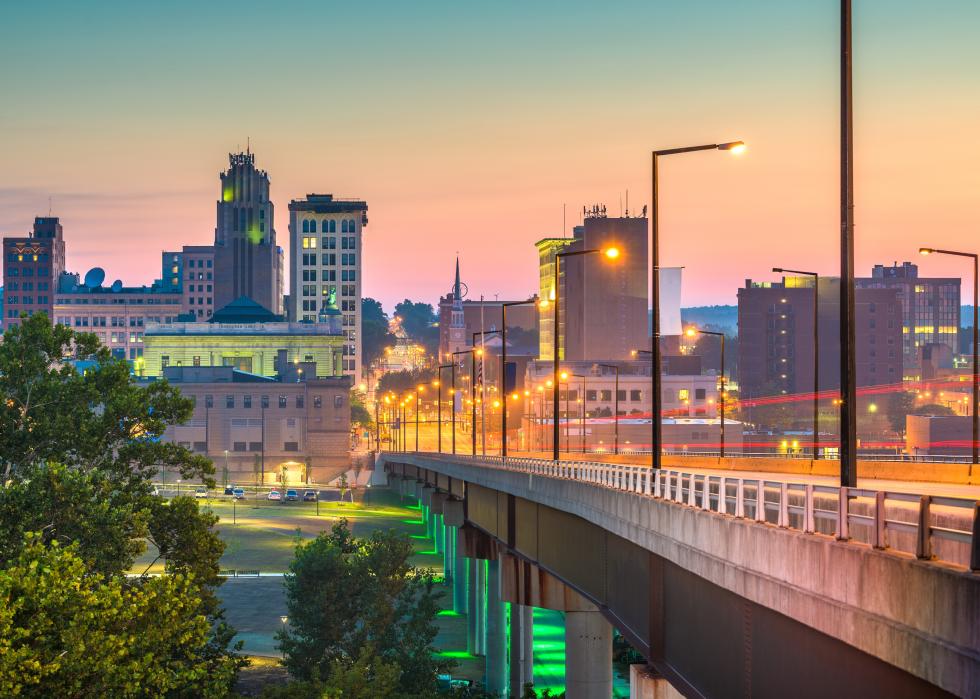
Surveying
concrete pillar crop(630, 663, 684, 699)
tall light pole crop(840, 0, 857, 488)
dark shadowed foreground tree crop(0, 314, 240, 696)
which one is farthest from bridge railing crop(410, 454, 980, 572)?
dark shadowed foreground tree crop(0, 314, 240, 696)

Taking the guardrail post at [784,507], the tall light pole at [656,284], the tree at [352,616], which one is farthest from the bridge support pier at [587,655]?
the guardrail post at [784,507]

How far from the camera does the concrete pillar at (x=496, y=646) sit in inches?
2926

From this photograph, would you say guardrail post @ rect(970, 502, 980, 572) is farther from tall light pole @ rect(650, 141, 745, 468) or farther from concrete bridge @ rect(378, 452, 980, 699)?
tall light pole @ rect(650, 141, 745, 468)

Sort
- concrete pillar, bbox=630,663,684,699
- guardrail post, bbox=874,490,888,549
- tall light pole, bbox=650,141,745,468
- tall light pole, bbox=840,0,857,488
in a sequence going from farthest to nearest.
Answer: tall light pole, bbox=650,141,745,468 → concrete pillar, bbox=630,663,684,699 → tall light pole, bbox=840,0,857,488 → guardrail post, bbox=874,490,888,549

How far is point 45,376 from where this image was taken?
5003cm

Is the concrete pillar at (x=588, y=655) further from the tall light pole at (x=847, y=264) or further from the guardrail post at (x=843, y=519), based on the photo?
the guardrail post at (x=843, y=519)

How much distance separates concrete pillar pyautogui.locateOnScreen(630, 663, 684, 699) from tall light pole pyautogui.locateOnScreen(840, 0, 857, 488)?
25.5 ft

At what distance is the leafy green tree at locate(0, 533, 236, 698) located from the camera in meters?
29.3

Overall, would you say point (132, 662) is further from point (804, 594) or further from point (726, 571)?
point (804, 594)

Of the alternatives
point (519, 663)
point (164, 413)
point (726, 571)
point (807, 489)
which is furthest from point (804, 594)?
point (519, 663)

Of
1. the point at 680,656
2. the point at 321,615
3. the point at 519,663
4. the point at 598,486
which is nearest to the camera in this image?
the point at 680,656

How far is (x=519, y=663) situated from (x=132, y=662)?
45.5 meters

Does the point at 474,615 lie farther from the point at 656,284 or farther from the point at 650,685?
the point at 650,685

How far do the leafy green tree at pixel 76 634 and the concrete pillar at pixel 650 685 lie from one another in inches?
457
